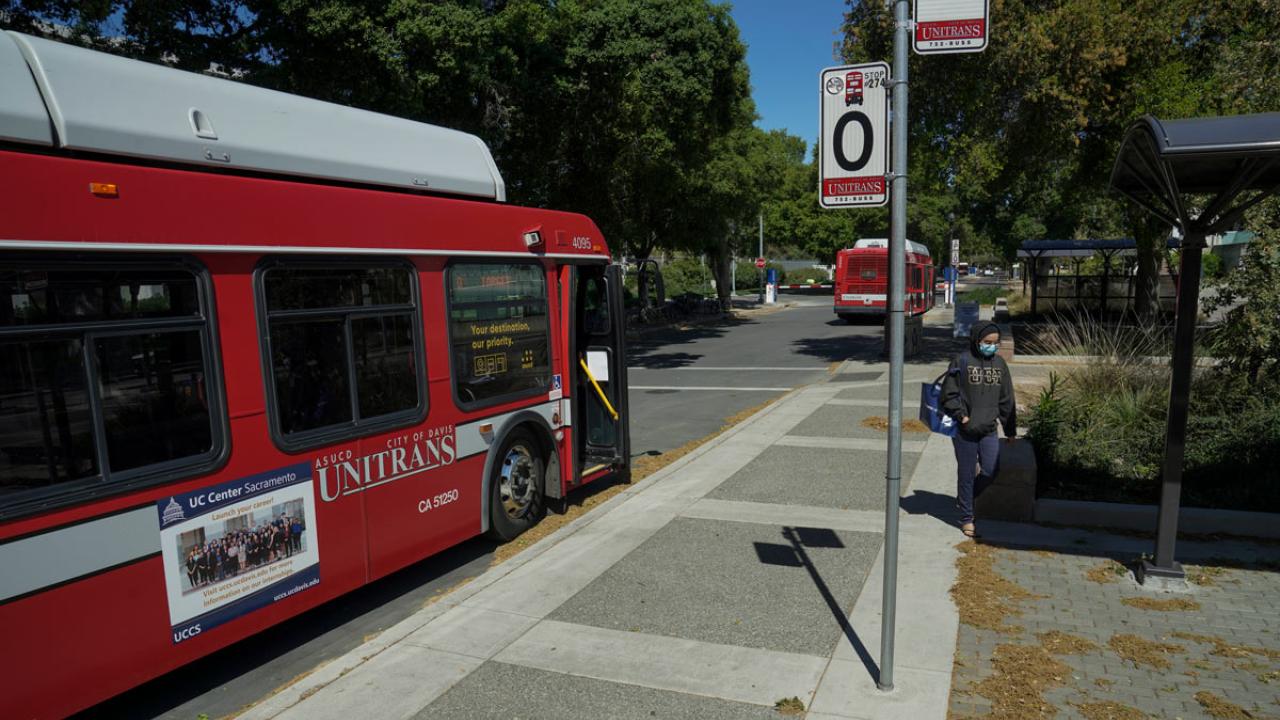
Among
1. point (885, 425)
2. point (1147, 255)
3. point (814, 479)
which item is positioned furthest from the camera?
point (1147, 255)

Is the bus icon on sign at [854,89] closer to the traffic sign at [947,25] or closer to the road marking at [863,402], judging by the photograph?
the traffic sign at [947,25]

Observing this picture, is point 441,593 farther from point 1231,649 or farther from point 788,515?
point 1231,649

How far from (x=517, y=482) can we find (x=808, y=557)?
2.66 meters

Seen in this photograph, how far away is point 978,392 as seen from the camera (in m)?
6.36

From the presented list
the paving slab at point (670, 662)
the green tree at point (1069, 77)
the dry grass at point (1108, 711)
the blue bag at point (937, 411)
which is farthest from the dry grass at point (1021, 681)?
the green tree at point (1069, 77)

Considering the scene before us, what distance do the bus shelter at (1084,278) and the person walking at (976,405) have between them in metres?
20.0

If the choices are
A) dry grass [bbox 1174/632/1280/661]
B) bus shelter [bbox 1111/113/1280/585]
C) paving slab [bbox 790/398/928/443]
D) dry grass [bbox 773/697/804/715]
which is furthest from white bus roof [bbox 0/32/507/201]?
paving slab [bbox 790/398/928/443]

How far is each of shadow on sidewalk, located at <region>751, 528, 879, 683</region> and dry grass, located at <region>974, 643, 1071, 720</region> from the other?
2.34ft

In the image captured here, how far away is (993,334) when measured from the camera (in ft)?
20.4

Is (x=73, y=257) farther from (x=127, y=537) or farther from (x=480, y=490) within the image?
(x=480, y=490)

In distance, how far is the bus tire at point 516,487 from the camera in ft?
21.7

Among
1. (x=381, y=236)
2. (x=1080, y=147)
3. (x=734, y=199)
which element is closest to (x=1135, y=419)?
(x=381, y=236)

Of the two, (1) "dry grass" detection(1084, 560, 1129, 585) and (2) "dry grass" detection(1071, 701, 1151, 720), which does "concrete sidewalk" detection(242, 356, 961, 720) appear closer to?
(2) "dry grass" detection(1071, 701, 1151, 720)

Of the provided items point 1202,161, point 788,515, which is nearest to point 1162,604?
point 788,515
